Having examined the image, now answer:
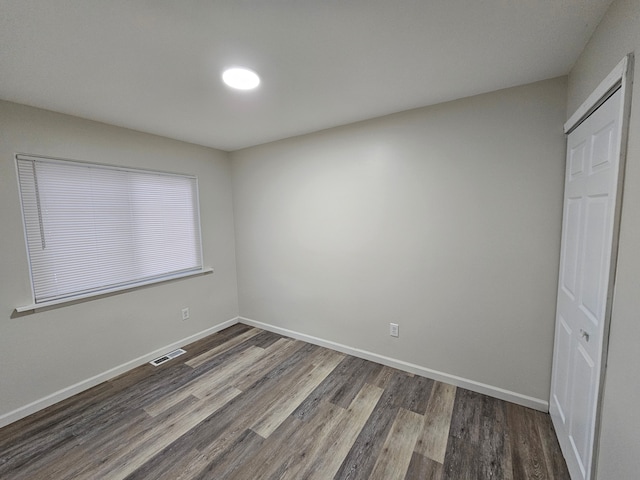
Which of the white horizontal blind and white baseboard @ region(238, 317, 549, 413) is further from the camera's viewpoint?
the white horizontal blind

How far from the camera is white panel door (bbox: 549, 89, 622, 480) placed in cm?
114

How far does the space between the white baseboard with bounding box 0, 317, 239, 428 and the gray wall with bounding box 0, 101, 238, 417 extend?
35 millimetres

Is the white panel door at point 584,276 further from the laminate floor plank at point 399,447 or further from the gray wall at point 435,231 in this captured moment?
the laminate floor plank at point 399,447

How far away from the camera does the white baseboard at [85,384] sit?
6.57 feet

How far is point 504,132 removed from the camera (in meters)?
1.94

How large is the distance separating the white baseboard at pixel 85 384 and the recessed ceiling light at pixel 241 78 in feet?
9.01

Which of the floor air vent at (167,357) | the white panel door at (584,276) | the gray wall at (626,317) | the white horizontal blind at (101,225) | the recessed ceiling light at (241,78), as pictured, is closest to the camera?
the gray wall at (626,317)

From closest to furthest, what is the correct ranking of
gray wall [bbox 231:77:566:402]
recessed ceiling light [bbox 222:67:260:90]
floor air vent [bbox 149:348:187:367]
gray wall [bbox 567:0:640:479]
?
gray wall [bbox 567:0:640:479], recessed ceiling light [bbox 222:67:260:90], gray wall [bbox 231:77:566:402], floor air vent [bbox 149:348:187:367]

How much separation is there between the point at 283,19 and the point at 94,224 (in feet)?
7.85

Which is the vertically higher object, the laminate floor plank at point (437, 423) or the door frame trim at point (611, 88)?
the door frame trim at point (611, 88)

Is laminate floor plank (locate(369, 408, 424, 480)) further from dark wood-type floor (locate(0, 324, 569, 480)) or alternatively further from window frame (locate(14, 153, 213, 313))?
window frame (locate(14, 153, 213, 313))

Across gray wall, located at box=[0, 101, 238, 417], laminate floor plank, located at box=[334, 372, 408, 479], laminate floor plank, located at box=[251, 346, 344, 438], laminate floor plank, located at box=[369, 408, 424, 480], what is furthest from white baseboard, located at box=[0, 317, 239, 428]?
laminate floor plank, located at box=[369, 408, 424, 480]

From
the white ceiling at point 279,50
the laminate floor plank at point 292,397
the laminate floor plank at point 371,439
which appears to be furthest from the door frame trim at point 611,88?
the laminate floor plank at point 292,397

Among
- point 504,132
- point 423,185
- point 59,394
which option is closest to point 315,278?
point 423,185
